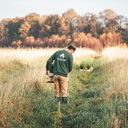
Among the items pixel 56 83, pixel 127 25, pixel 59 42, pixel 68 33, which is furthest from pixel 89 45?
pixel 56 83

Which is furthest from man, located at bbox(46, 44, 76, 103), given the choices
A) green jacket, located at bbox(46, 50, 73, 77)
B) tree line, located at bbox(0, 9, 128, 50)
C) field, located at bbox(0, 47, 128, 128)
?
tree line, located at bbox(0, 9, 128, 50)

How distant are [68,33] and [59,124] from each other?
56640 millimetres

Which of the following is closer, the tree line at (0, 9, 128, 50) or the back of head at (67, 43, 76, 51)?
the back of head at (67, 43, 76, 51)

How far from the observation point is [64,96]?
11.9m

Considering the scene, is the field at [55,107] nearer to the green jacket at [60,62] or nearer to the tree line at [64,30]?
the green jacket at [60,62]

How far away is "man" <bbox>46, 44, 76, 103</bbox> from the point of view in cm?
1187

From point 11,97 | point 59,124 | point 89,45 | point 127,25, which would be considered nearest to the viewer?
point 59,124

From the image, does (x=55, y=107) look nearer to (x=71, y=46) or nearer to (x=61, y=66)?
(x=61, y=66)

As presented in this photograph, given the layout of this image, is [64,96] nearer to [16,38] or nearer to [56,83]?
[56,83]

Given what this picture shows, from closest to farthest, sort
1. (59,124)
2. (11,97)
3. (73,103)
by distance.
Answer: (59,124) → (11,97) → (73,103)

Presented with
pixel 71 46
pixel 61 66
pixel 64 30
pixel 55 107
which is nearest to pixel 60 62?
pixel 61 66

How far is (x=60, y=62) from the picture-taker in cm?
1191

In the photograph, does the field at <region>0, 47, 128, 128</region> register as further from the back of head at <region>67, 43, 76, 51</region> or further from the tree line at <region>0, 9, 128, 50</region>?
the tree line at <region>0, 9, 128, 50</region>

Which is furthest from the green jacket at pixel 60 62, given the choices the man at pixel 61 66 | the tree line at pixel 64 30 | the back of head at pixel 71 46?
the tree line at pixel 64 30
